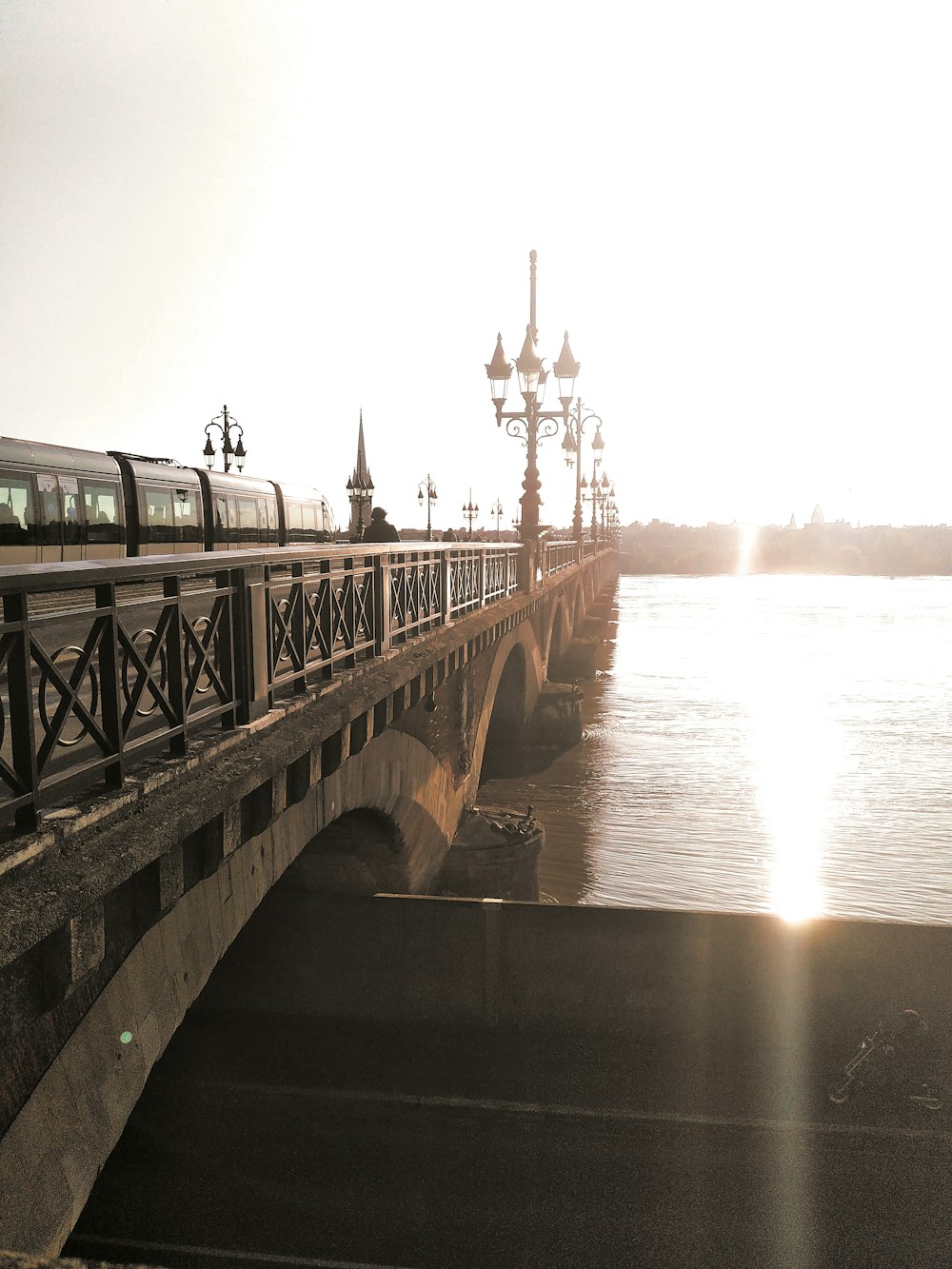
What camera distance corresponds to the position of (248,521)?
2017 cm

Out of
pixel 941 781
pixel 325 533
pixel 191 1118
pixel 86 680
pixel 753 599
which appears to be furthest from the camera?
pixel 753 599

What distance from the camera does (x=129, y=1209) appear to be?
26.8 feet

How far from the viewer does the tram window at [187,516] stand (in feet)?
54.7

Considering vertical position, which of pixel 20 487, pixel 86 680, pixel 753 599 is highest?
pixel 20 487

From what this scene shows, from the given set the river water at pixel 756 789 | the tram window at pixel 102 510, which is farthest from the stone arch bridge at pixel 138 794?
the river water at pixel 756 789

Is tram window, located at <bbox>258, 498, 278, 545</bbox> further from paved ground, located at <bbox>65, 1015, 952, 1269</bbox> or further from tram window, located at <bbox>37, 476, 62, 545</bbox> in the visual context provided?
paved ground, located at <bbox>65, 1015, 952, 1269</bbox>

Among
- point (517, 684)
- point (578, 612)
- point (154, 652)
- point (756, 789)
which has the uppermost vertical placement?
point (154, 652)

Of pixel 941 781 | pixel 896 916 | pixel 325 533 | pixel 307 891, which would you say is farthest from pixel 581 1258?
pixel 325 533

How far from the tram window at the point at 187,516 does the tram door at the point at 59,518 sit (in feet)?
11.5

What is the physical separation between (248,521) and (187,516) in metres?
3.08

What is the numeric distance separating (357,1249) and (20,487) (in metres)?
9.30

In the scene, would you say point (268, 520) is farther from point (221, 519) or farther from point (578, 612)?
point (578, 612)

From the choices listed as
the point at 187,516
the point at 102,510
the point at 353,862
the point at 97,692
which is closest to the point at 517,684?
the point at 187,516

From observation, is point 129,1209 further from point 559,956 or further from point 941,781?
point 941,781
